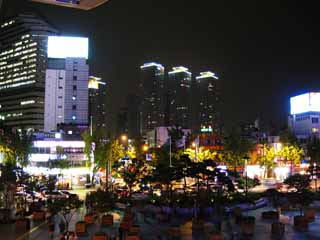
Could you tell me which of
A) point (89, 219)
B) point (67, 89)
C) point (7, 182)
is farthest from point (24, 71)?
point (89, 219)

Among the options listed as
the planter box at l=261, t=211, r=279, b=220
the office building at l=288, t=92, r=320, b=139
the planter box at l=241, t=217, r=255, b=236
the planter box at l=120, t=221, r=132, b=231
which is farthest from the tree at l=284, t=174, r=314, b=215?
the office building at l=288, t=92, r=320, b=139

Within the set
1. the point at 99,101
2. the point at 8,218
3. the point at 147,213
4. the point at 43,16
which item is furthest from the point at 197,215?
the point at 99,101

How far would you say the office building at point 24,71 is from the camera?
12838 cm

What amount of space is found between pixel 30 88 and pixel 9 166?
4062 inches

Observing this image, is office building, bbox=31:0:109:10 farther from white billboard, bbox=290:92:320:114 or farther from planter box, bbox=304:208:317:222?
white billboard, bbox=290:92:320:114

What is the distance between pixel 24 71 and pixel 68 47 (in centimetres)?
5227

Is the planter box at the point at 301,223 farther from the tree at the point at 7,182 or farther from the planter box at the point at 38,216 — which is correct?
the tree at the point at 7,182

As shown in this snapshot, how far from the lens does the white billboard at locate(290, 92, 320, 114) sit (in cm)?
8969

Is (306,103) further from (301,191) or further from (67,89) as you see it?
(301,191)

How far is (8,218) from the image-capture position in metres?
30.1

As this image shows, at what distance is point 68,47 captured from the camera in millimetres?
94125

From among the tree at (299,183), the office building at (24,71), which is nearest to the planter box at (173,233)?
the tree at (299,183)

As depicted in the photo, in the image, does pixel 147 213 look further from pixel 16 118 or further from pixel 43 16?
pixel 43 16

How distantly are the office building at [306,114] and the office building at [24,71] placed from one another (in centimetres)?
6702
